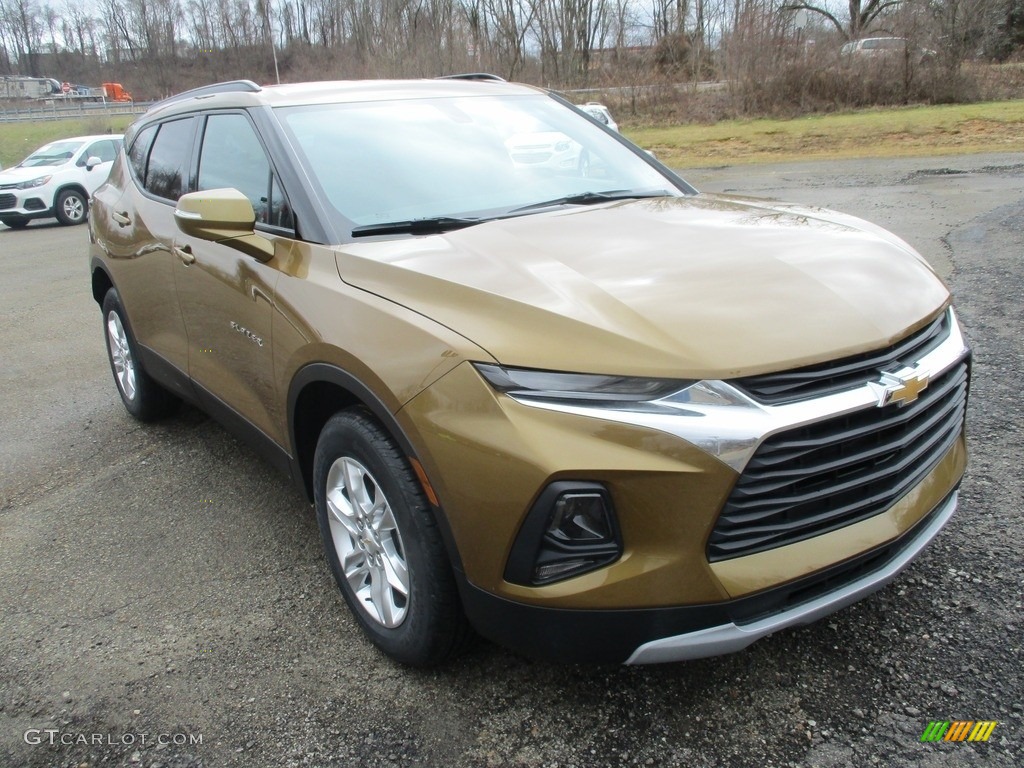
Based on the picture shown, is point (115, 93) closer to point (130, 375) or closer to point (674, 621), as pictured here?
point (130, 375)

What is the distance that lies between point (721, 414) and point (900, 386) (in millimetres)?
510

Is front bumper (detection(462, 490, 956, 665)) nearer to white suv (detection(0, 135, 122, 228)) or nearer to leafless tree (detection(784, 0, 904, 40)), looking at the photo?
white suv (detection(0, 135, 122, 228))

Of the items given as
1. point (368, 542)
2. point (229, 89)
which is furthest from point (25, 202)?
point (368, 542)

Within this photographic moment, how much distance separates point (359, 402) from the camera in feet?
8.63

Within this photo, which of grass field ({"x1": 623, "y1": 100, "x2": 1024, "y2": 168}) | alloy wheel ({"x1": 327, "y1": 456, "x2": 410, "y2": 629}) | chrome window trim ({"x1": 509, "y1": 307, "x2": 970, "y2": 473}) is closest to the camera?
chrome window trim ({"x1": 509, "y1": 307, "x2": 970, "y2": 473})

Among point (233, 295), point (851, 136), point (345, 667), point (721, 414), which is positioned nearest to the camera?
point (721, 414)

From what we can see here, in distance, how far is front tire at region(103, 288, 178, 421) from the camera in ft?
15.7

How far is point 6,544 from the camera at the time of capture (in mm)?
3678

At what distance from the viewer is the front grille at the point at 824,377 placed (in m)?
1.96

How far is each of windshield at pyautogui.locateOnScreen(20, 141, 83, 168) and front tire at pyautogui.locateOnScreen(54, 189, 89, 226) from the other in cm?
64

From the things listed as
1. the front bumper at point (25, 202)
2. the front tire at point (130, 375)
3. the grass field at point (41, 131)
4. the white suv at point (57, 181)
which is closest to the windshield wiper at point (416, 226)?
the front tire at point (130, 375)

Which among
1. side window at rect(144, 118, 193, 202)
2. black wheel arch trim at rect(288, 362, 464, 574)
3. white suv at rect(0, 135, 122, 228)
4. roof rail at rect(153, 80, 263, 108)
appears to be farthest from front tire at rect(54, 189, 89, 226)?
black wheel arch trim at rect(288, 362, 464, 574)

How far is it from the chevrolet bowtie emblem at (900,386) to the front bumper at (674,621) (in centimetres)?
39

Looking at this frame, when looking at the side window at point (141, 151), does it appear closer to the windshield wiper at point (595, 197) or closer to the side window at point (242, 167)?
the side window at point (242, 167)
